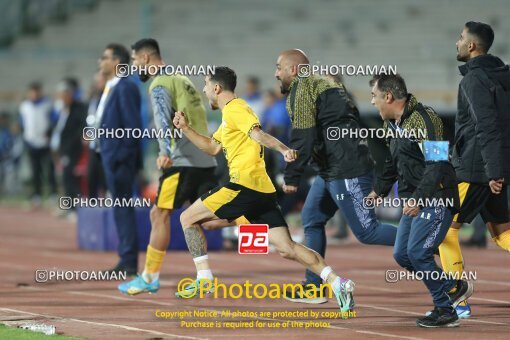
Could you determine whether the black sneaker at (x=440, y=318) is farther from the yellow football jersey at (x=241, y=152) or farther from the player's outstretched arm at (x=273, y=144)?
the yellow football jersey at (x=241, y=152)

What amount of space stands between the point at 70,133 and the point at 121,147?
10.2m

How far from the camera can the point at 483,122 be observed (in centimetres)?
1026

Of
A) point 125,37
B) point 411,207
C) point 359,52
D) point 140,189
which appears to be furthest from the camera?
point 125,37

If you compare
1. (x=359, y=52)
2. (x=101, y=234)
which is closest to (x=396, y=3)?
(x=359, y=52)

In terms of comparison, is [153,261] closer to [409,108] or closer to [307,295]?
[307,295]

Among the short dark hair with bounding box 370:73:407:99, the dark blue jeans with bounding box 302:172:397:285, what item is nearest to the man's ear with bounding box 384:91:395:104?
the short dark hair with bounding box 370:73:407:99

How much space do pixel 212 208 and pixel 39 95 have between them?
16149mm

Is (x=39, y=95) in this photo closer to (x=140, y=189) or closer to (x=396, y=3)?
(x=140, y=189)

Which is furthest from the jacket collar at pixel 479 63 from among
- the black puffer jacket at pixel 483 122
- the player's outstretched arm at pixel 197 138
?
the player's outstretched arm at pixel 197 138

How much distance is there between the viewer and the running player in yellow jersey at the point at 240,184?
10.6 m

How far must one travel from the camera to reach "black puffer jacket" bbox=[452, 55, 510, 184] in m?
10.2

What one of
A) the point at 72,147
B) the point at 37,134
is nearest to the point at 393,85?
the point at 72,147

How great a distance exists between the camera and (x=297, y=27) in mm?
32188

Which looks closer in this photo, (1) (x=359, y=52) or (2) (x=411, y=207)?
(2) (x=411, y=207)
